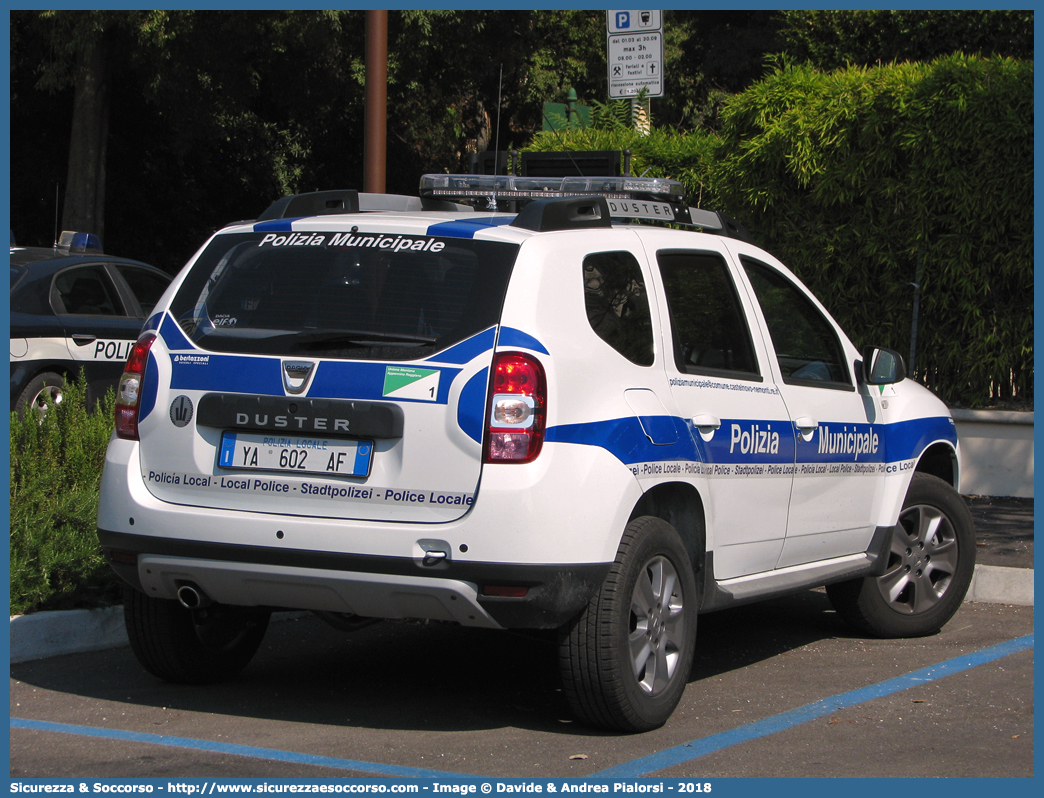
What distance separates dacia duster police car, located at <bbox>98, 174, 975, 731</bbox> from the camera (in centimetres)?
433

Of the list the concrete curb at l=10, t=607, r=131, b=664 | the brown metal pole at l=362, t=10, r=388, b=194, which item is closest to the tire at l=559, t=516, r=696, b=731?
the concrete curb at l=10, t=607, r=131, b=664

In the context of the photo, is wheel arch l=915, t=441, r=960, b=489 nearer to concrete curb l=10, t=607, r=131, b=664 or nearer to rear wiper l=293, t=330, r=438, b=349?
rear wiper l=293, t=330, r=438, b=349

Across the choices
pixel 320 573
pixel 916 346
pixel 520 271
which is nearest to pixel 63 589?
pixel 320 573

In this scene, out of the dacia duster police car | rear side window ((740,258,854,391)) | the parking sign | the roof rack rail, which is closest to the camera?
the dacia duster police car

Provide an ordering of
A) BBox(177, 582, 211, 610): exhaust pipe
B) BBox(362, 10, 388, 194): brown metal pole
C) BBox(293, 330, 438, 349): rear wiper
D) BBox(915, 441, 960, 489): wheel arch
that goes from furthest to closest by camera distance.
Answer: BBox(362, 10, 388, 194): brown metal pole < BBox(915, 441, 960, 489): wheel arch < BBox(177, 582, 211, 610): exhaust pipe < BBox(293, 330, 438, 349): rear wiper

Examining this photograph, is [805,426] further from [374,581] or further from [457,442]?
[374,581]

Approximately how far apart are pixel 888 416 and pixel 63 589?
13.3ft

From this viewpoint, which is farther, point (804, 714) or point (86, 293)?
point (86, 293)

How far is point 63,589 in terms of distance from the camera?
20.2 ft

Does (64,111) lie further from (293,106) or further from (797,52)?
(797,52)

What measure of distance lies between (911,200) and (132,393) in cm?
764

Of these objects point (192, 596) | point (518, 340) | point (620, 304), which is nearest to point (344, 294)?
point (518, 340)

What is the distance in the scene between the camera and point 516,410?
432 cm

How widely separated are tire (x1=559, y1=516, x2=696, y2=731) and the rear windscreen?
993 mm
